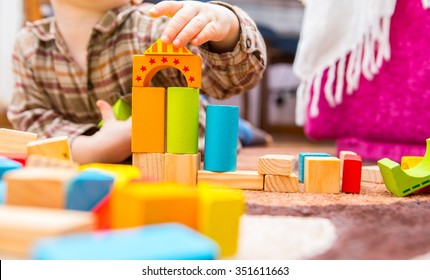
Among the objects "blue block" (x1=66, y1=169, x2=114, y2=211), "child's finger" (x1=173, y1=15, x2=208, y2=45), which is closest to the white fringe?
"child's finger" (x1=173, y1=15, x2=208, y2=45)

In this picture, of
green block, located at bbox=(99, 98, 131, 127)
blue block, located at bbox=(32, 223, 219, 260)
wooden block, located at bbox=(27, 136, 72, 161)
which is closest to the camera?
blue block, located at bbox=(32, 223, 219, 260)

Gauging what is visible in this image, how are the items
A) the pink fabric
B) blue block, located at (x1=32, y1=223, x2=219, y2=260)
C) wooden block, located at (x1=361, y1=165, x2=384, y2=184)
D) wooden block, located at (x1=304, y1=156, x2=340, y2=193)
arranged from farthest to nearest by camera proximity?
the pink fabric < wooden block, located at (x1=361, y1=165, x2=384, y2=184) < wooden block, located at (x1=304, y1=156, x2=340, y2=193) < blue block, located at (x1=32, y1=223, x2=219, y2=260)

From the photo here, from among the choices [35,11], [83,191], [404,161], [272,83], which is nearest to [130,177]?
[83,191]

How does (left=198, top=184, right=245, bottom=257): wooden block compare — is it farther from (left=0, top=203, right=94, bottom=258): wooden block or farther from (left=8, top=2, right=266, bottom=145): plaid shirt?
(left=8, top=2, right=266, bottom=145): plaid shirt

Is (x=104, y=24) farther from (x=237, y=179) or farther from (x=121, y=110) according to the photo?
(x=237, y=179)

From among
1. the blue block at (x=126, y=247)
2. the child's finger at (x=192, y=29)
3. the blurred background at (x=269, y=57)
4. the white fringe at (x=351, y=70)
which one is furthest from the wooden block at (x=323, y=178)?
the blurred background at (x=269, y=57)

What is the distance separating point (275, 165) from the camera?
67 centimetres

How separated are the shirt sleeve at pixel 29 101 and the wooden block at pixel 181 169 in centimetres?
39

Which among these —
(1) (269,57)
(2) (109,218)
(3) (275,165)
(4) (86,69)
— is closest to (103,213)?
(2) (109,218)

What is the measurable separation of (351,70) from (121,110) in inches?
19.3

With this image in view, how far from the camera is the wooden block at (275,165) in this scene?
0.66 meters

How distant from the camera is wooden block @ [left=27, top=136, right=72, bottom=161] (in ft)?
1.85

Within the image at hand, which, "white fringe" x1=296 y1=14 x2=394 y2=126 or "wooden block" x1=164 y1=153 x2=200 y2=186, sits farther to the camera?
"white fringe" x1=296 y1=14 x2=394 y2=126
